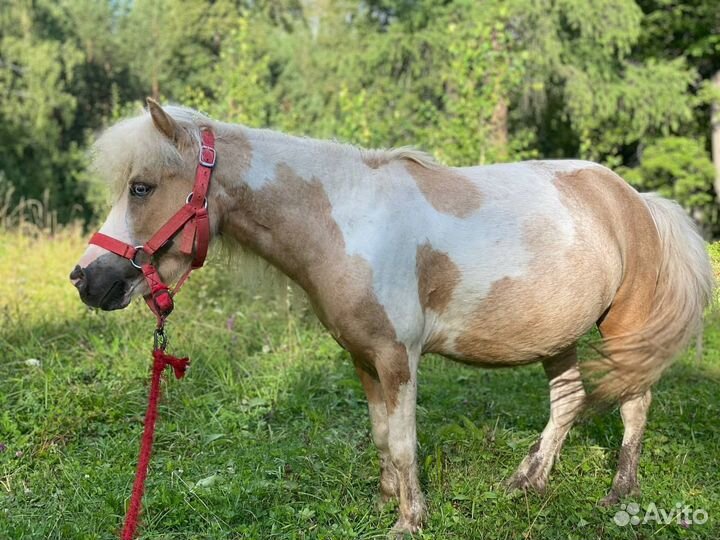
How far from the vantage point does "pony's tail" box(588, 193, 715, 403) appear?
10.0 ft

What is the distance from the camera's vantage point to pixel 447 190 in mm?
2828

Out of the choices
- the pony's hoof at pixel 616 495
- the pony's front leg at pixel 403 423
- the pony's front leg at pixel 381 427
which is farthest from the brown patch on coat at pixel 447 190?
the pony's hoof at pixel 616 495

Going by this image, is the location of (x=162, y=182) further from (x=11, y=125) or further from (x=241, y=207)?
(x=11, y=125)

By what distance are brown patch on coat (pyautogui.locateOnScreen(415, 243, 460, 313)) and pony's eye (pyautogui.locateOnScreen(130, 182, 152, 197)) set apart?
3.54ft

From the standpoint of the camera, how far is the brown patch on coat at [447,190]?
9.14ft

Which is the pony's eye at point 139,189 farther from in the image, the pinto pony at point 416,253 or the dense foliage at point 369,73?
the dense foliage at point 369,73

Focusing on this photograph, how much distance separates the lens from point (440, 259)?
2725mm

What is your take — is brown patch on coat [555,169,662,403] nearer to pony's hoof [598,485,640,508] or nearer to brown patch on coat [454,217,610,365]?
brown patch on coat [454,217,610,365]

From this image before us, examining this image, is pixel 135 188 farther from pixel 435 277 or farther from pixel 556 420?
pixel 556 420

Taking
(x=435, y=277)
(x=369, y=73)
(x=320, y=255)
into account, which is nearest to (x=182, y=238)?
(x=320, y=255)

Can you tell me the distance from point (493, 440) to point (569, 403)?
0.54 m

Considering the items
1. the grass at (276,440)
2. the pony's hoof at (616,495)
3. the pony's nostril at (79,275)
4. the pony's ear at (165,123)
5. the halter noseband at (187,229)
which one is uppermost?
the pony's ear at (165,123)

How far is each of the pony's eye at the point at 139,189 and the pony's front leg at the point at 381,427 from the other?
3.74 feet

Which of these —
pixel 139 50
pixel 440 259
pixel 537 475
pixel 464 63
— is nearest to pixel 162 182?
pixel 440 259
